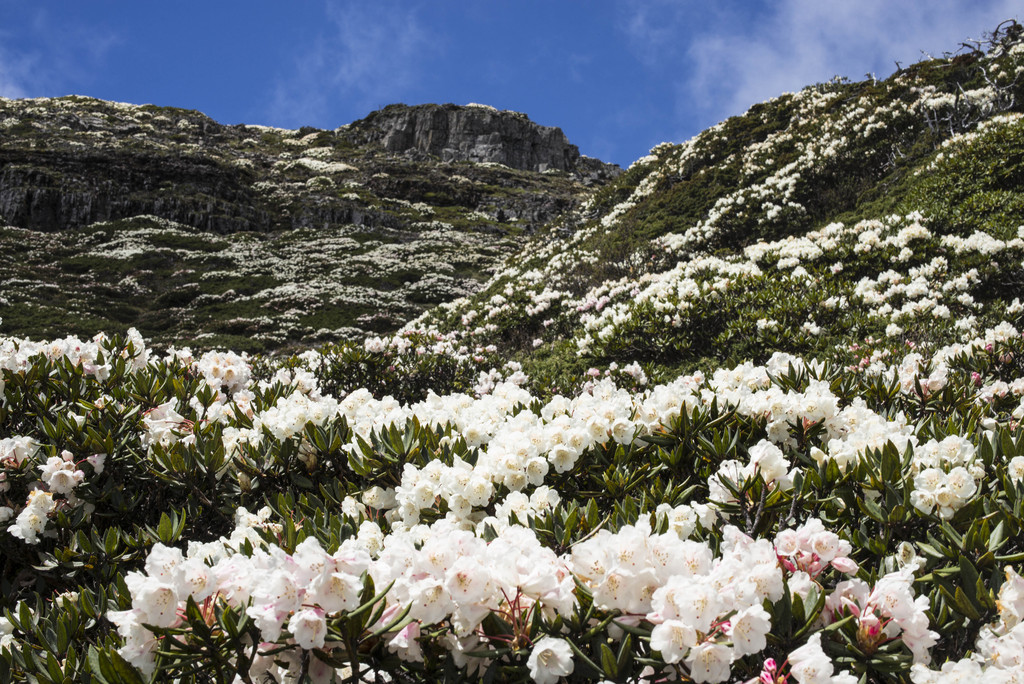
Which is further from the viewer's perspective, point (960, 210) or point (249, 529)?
point (960, 210)

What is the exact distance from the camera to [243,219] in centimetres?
4334

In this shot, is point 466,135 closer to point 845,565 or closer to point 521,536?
point 521,536

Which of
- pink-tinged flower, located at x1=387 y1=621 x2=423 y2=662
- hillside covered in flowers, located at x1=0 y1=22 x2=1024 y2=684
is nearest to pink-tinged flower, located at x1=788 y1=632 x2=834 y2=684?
hillside covered in flowers, located at x1=0 y1=22 x2=1024 y2=684

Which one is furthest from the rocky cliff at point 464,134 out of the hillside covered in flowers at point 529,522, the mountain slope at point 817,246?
the hillside covered in flowers at point 529,522

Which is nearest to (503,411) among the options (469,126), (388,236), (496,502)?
(496,502)

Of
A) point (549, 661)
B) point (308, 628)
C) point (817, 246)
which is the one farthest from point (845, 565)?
point (817, 246)

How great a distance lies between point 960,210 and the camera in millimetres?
8578

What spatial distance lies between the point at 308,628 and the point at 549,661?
2.24 feet

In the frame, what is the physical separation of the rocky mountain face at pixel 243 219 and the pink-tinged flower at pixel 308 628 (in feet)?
56.8

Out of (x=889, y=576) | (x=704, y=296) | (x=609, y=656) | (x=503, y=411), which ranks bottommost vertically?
(x=609, y=656)

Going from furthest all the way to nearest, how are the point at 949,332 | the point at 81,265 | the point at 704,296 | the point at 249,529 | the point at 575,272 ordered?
the point at 81,265, the point at 575,272, the point at 704,296, the point at 949,332, the point at 249,529

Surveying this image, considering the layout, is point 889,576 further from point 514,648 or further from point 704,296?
point 704,296

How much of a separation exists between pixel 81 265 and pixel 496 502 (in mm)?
36515

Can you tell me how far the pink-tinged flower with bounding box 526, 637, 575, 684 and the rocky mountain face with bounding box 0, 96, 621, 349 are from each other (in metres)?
17.5
